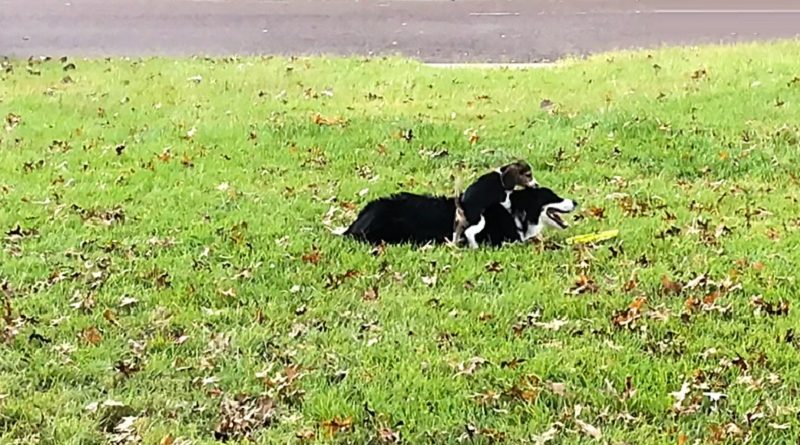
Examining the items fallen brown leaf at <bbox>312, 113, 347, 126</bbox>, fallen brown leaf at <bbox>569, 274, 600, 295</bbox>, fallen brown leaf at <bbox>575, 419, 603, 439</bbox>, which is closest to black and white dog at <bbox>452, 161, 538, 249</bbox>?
fallen brown leaf at <bbox>569, 274, 600, 295</bbox>

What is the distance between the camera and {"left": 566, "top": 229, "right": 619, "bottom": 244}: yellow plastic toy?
5699 millimetres

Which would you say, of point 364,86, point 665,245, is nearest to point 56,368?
point 665,245

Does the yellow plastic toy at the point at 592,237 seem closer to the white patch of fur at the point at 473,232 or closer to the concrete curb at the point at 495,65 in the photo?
the white patch of fur at the point at 473,232

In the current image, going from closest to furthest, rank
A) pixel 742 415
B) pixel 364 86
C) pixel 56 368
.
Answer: pixel 742 415 < pixel 56 368 < pixel 364 86

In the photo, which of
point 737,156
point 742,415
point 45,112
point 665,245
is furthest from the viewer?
point 45,112

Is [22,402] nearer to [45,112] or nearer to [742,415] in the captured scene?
[742,415]

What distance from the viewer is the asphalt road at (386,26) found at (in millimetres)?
11484

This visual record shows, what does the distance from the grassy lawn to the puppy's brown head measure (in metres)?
0.35

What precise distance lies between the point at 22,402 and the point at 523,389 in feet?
6.17

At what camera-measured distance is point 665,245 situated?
563cm

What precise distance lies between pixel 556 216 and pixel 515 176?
0.31 m

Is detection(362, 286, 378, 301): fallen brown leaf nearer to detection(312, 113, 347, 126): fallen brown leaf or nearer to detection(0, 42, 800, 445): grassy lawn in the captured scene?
detection(0, 42, 800, 445): grassy lawn

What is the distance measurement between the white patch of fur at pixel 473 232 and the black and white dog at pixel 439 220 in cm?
2

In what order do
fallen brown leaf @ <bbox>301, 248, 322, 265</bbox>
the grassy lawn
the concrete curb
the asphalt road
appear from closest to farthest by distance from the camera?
1. the grassy lawn
2. fallen brown leaf @ <bbox>301, 248, 322, 265</bbox>
3. the concrete curb
4. the asphalt road
